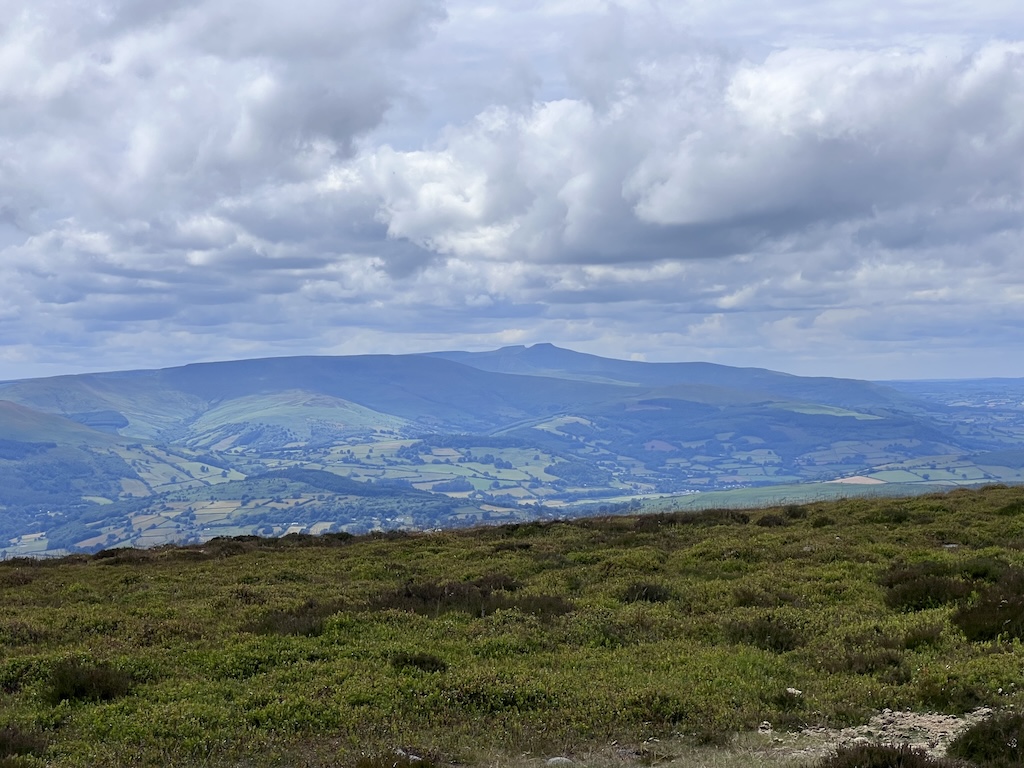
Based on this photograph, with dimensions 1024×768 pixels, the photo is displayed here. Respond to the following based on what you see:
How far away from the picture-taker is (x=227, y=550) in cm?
3669

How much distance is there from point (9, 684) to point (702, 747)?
36.9ft

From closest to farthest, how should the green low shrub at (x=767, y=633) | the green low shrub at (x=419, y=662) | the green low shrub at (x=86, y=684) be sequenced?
the green low shrub at (x=86, y=684), the green low shrub at (x=419, y=662), the green low shrub at (x=767, y=633)

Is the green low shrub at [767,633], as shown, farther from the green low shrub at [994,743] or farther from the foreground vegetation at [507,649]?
the green low shrub at [994,743]

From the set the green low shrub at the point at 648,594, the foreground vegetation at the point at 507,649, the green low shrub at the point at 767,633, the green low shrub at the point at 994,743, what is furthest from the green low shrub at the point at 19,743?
the green low shrub at the point at 648,594

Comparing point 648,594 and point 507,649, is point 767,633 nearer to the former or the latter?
point 648,594

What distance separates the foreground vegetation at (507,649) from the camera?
1194cm

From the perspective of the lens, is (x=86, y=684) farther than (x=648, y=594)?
No

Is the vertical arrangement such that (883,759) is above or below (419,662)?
above

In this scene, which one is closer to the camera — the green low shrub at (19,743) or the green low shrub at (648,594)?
the green low shrub at (19,743)

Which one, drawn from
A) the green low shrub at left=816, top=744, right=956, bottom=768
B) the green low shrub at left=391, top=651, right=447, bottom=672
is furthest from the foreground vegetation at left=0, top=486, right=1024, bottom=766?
the green low shrub at left=816, top=744, right=956, bottom=768

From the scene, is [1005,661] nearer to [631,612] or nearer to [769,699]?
[769,699]

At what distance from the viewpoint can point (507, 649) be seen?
1634 centimetres

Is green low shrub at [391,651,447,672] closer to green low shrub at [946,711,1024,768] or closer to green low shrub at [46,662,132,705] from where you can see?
green low shrub at [46,662,132,705]

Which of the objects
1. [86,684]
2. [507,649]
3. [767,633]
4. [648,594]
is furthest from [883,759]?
[86,684]
